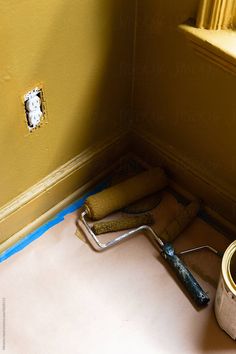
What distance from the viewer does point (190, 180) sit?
1506mm

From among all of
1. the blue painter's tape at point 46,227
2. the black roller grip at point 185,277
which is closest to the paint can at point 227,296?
the black roller grip at point 185,277

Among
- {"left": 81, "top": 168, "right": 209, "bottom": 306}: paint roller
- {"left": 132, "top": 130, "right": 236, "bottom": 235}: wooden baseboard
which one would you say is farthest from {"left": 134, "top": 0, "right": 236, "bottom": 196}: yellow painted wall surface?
{"left": 81, "top": 168, "right": 209, "bottom": 306}: paint roller

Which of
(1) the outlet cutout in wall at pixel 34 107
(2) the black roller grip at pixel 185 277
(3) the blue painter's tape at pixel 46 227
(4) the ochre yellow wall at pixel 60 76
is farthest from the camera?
(3) the blue painter's tape at pixel 46 227

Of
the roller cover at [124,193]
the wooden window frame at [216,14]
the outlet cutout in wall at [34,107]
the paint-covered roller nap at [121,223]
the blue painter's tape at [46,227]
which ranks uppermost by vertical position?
the wooden window frame at [216,14]

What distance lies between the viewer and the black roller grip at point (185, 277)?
1.31m

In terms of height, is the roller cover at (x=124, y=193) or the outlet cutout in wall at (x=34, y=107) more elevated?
the outlet cutout in wall at (x=34, y=107)

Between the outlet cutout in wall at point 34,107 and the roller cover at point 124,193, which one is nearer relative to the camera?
the outlet cutout in wall at point 34,107

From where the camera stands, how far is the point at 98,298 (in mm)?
1340

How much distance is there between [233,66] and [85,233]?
0.68 m

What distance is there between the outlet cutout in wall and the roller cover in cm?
33

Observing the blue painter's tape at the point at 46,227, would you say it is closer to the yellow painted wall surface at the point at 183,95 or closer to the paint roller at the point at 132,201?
the paint roller at the point at 132,201

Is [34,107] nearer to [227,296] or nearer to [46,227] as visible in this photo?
[46,227]

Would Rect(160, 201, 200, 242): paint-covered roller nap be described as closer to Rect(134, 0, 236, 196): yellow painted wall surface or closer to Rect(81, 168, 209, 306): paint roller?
Rect(81, 168, 209, 306): paint roller

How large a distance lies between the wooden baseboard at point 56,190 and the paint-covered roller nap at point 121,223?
152mm
